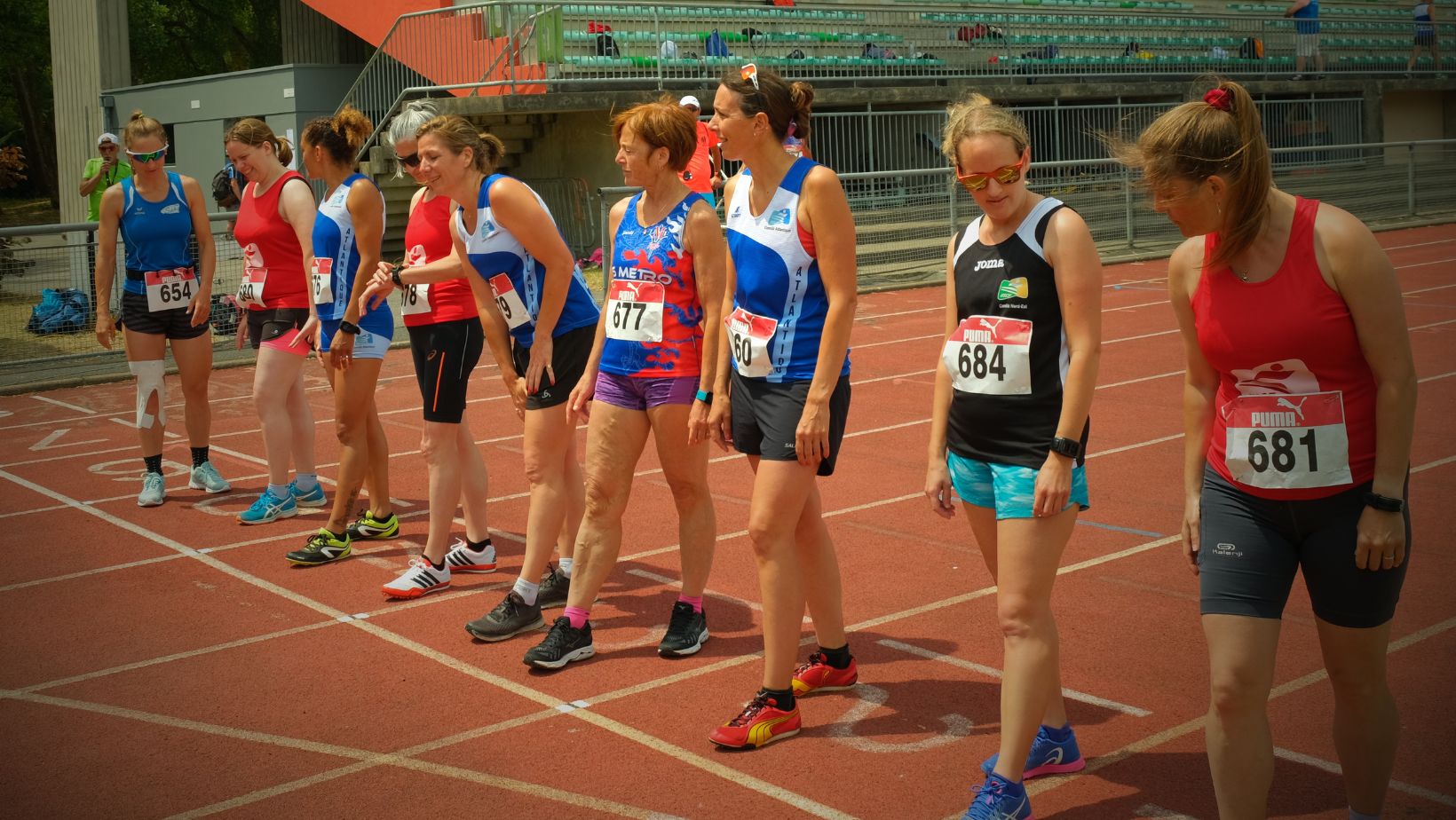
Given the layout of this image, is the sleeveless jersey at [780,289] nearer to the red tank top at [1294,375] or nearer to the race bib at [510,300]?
the red tank top at [1294,375]

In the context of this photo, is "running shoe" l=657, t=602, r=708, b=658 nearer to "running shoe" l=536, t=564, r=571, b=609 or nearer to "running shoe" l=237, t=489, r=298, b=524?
"running shoe" l=536, t=564, r=571, b=609

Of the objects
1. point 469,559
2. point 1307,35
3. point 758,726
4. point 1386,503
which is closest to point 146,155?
point 469,559

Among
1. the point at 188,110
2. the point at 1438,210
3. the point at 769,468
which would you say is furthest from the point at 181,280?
the point at 1438,210

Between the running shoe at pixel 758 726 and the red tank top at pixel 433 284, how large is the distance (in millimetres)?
2648

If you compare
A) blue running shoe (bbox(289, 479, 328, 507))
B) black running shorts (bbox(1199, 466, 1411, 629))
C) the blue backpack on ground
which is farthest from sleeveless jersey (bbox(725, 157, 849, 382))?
the blue backpack on ground

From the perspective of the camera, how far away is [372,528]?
24.3ft

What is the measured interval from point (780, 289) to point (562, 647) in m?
1.73

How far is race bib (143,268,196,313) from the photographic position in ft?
27.3

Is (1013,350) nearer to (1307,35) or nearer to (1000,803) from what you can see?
(1000,803)

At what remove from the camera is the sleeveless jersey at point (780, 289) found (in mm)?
4398

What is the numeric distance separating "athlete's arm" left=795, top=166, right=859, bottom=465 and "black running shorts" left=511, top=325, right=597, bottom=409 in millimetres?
1518

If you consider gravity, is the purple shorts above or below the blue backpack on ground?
below

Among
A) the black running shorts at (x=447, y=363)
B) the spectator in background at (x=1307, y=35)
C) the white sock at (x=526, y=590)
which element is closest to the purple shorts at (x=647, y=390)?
the white sock at (x=526, y=590)

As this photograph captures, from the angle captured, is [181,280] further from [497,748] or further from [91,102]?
[91,102]
